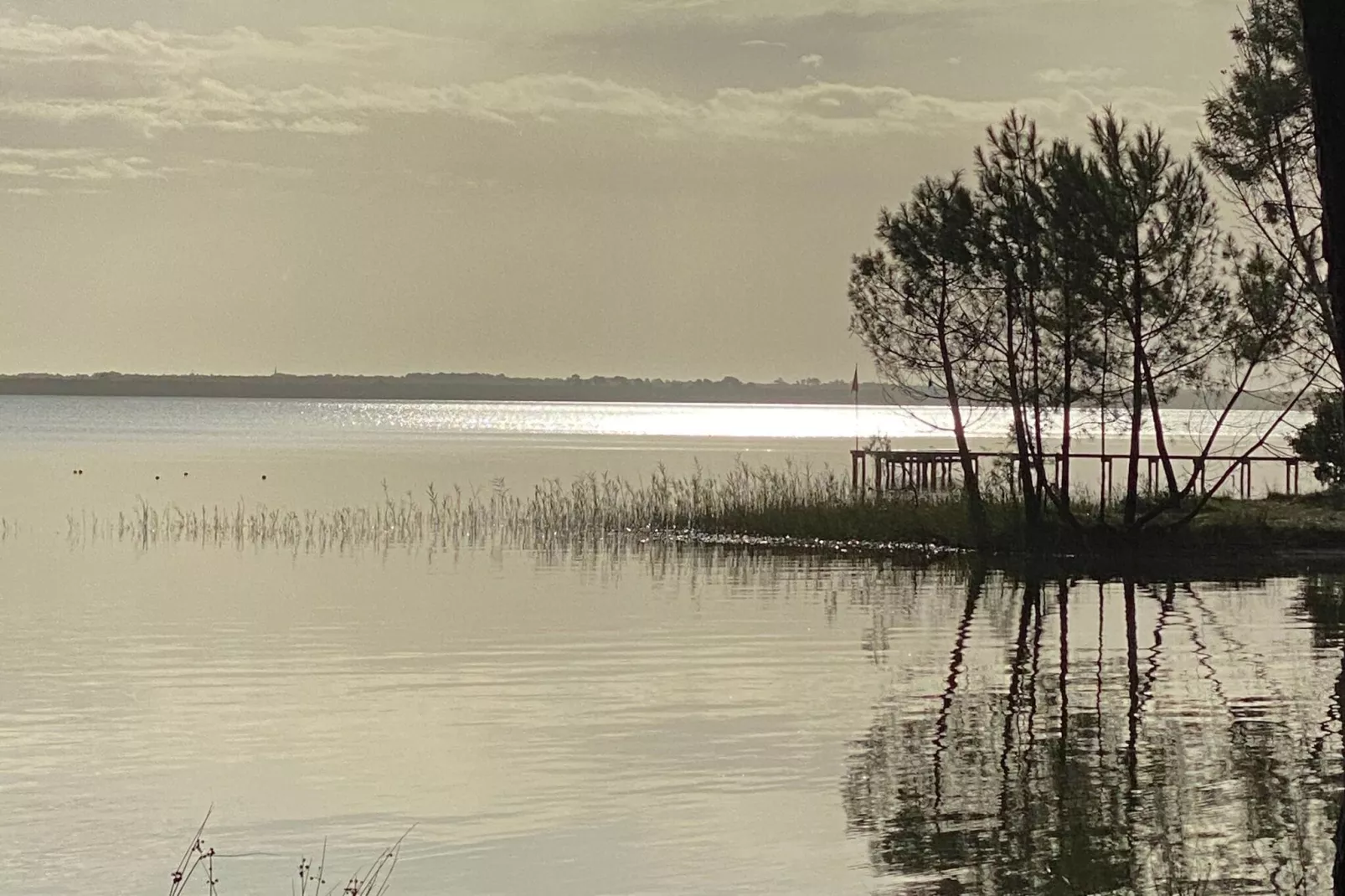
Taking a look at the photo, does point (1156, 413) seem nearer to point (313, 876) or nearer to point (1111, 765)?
point (1111, 765)

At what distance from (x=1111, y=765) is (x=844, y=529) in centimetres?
2840

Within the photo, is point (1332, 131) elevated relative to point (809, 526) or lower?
elevated

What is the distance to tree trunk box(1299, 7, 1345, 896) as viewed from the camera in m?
8.33

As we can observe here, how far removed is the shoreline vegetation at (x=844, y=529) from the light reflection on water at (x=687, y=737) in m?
4.86

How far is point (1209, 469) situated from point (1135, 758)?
212ft

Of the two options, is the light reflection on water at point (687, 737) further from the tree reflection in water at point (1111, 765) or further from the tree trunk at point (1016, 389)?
the tree trunk at point (1016, 389)

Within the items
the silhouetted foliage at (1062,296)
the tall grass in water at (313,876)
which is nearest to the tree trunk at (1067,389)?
the silhouetted foliage at (1062,296)

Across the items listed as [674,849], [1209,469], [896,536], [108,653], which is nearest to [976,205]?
[896,536]

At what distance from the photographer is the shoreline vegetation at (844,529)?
127 ft

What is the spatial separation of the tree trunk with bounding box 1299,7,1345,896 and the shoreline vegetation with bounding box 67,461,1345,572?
98.5ft

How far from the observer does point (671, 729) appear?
1900 cm

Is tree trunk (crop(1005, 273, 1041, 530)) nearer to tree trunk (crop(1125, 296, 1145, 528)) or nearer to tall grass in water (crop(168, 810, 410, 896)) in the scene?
tree trunk (crop(1125, 296, 1145, 528))

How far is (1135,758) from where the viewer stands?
16.8 m

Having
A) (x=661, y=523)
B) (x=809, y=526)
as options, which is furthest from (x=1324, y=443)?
(x=661, y=523)
